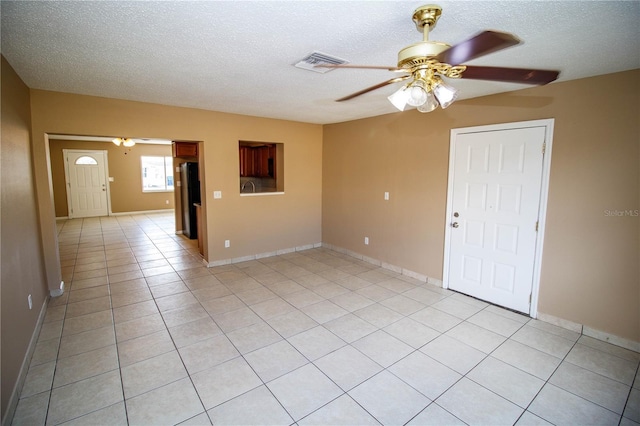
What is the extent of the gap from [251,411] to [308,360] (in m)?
0.64

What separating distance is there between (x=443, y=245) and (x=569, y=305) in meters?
1.41

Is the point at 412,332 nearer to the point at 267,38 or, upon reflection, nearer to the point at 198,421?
the point at 198,421

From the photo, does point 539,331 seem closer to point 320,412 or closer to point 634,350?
point 634,350

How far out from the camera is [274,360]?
252 centimetres

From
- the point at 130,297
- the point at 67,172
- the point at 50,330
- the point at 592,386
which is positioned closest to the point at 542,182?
the point at 592,386

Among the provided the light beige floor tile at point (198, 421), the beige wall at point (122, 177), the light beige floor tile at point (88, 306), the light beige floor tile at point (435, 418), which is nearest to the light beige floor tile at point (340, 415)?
the light beige floor tile at point (435, 418)

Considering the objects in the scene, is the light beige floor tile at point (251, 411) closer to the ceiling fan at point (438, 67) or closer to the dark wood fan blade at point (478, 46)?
the ceiling fan at point (438, 67)

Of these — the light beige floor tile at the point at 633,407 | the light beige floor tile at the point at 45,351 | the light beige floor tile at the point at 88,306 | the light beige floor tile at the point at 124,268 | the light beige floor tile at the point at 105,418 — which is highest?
the light beige floor tile at the point at 124,268

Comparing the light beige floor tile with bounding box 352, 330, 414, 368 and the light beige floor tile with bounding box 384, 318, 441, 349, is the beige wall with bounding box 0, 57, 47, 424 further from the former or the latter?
the light beige floor tile with bounding box 384, 318, 441, 349

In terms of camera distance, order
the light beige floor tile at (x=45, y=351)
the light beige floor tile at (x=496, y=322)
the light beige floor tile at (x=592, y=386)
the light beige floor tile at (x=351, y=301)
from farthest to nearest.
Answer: the light beige floor tile at (x=351, y=301) < the light beige floor tile at (x=496, y=322) < the light beige floor tile at (x=45, y=351) < the light beige floor tile at (x=592, y=386)

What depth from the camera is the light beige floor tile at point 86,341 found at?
2627 mm

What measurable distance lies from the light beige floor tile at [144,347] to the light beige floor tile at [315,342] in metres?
1.12

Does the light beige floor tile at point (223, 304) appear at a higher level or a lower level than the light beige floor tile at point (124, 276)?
lower

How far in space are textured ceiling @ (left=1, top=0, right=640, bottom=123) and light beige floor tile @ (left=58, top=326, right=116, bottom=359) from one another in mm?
2424
